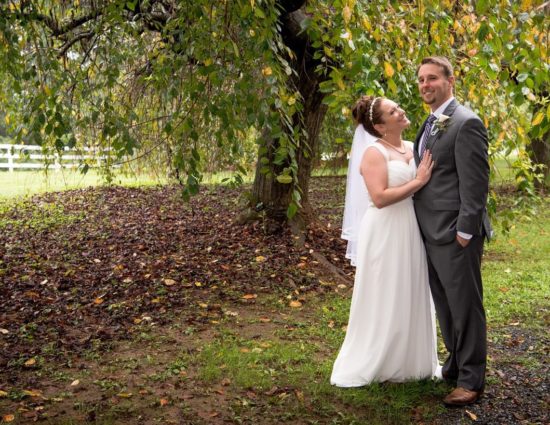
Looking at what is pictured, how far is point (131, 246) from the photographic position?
7.72 metres

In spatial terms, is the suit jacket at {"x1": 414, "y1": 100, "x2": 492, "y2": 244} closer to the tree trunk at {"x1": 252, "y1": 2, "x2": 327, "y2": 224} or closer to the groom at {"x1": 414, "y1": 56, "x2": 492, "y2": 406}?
the groom at {"x1": 414, "y1": 56, "x2": 492, "y2": 406}

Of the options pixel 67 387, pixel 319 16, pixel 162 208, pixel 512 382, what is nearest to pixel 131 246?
pixel 162 208

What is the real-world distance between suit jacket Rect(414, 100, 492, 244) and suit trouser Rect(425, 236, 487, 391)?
0.09m

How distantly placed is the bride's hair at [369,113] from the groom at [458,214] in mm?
337

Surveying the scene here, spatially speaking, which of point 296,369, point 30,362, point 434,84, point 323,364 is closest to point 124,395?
point 30,362

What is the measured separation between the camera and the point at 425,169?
356cm

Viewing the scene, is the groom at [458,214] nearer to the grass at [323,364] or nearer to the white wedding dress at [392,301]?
the white wedding dress at [392,301]

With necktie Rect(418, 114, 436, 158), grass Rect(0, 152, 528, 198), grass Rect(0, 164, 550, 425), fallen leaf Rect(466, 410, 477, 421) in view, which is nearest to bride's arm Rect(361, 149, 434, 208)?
necktie Rect(418, 114, 436, 158)

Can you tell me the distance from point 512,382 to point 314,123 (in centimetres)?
422

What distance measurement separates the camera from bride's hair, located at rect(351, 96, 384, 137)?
12.6 feet

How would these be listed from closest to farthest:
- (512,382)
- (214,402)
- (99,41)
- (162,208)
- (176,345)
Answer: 1. (214,402)
2. (512,382)
3. (176,345)
4. (99,41)
5. (162,208)

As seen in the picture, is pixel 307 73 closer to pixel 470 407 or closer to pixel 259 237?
pixel 259 237

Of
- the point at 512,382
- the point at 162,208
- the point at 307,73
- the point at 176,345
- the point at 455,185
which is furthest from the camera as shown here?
the point at 162,208

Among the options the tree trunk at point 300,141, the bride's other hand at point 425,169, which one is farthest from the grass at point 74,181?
the bride's other hand at point 425,169
